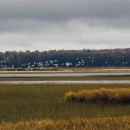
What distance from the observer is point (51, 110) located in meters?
28.1

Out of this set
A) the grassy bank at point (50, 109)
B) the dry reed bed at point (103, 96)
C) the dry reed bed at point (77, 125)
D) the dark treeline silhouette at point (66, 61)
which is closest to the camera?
the dry reed bed at point (77, 125)

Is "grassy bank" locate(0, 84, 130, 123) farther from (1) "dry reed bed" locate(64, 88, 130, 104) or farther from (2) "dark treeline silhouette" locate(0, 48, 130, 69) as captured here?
(2) "dark treeline silhouette" locate(0, 48, 130, 69)

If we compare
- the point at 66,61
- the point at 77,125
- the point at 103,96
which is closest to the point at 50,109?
the point at 103,96

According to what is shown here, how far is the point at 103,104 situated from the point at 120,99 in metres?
1.61

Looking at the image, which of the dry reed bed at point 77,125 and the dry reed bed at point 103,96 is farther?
the dry reed bed at point 103,96

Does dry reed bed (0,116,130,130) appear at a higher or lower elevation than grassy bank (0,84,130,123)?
higher

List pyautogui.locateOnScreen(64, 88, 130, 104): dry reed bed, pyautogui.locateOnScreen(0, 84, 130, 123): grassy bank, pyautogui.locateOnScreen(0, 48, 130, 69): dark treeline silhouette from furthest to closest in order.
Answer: pyautogui.locateOnScreen(0, 48, 130, 69): dark treeline silhouette < pyautogui.locateOnScreen(64, 88, 130, 104): dry reed bed < pyautogui.locateOnScreen(0, 84, 130, 123): grassy bank

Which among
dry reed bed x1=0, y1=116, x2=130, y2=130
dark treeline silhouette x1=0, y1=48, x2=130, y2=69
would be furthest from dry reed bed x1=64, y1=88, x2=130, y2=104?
dark treeline silhouette x1=0, y1=48, x2=130, y2=69

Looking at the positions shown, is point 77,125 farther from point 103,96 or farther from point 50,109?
point 103,96

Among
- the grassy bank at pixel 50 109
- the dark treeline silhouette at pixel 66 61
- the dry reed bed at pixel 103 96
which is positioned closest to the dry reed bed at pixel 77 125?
the grassy bank at pixel 50 109

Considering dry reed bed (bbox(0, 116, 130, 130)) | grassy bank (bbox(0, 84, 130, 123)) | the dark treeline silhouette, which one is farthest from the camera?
the dark treeline silhouette

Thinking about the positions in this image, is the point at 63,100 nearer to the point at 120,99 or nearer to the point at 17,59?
the point at 120,99

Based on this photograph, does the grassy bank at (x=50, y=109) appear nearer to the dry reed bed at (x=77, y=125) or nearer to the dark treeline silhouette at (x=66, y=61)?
the dry reed bed at (x=77, y=125)

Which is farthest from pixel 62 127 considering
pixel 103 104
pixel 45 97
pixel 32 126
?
pixel 45 97
